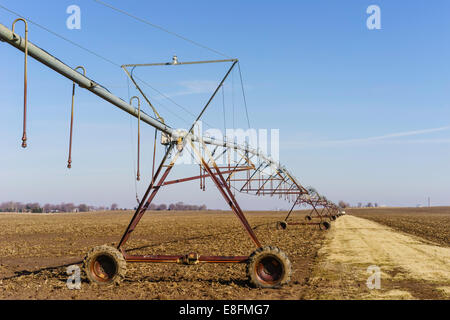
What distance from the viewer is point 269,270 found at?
10.8m

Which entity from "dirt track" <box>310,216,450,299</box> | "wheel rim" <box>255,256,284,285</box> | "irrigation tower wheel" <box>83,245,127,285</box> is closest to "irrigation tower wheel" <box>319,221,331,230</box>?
"dirt track" <box>310,216,450,299</box>

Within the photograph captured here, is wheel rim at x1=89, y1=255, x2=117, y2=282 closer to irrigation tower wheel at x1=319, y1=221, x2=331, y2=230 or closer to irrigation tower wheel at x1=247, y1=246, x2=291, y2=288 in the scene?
irrigation tower wheel at x1=247, y1=246, x2=291, y2=288

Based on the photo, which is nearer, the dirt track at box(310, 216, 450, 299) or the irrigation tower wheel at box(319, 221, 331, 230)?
the dirt track at box(310, 216, 450, 299)

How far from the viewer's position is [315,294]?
9844 mm

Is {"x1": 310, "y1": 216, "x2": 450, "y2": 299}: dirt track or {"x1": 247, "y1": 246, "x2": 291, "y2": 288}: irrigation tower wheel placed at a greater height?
→ {"x1": 247, "y1": 246, "x2": 291, "y2": 288}: irrigation tower wheel

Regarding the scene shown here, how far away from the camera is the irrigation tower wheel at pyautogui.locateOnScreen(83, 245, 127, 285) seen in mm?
10883

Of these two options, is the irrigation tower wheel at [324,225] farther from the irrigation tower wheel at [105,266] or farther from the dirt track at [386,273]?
the irrigation tower wheel at [105,266]

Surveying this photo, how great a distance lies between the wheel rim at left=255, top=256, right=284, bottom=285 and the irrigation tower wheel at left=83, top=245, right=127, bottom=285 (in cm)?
388

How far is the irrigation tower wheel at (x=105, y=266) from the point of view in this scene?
1088cm

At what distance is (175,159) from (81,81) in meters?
4.37

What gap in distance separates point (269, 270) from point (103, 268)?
15.9 feet

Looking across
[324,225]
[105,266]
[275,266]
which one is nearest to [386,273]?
[275,266]

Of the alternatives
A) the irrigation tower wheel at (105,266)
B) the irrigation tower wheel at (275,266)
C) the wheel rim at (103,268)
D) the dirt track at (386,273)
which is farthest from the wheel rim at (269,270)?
the wheel rim at (103,268)
